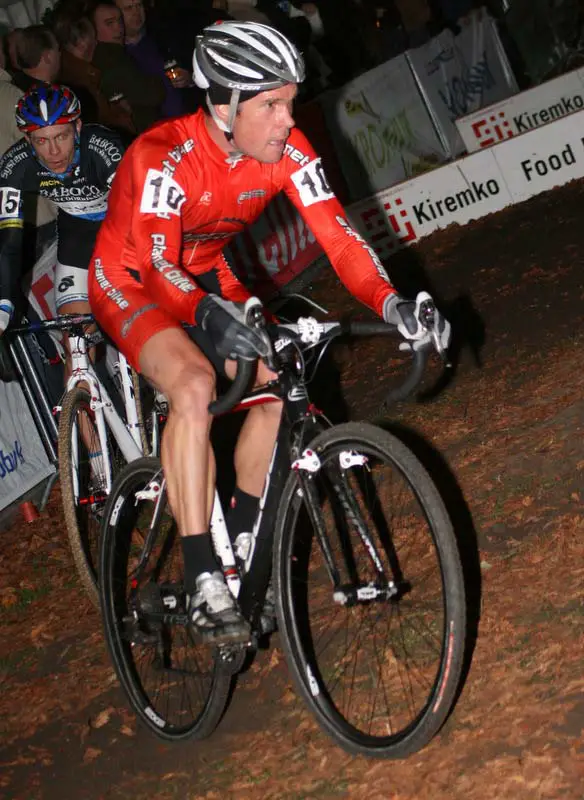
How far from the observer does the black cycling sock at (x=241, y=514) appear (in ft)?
14.0

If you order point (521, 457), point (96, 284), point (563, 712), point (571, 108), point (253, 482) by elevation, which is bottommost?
point (563, 712)

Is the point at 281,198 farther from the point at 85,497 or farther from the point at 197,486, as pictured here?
the point at 197,486

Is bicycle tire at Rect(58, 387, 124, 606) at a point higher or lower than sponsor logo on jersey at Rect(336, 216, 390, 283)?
lower

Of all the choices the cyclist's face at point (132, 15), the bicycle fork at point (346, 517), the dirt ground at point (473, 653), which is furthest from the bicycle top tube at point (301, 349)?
the cyclist's face at point (132, 15)

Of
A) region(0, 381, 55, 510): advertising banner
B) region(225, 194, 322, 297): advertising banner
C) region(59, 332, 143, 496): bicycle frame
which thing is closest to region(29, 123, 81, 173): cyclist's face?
region(59, 332, 143, 496): bicycle frame

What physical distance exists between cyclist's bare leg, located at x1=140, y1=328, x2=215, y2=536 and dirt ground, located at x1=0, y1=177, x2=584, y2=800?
1.09m

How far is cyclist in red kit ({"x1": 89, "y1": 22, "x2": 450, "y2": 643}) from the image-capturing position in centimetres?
389

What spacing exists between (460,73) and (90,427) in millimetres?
12894

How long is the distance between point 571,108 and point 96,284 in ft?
36.4

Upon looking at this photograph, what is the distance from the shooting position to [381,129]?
14.2 meters

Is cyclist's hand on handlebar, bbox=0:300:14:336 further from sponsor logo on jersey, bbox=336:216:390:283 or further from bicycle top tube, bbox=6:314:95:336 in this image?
sponsor logo on jersey, bbox=336:216:390:283

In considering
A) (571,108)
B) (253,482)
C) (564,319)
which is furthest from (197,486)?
(571,108)

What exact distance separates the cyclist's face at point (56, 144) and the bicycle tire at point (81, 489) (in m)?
1.39

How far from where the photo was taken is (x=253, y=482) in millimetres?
4332
